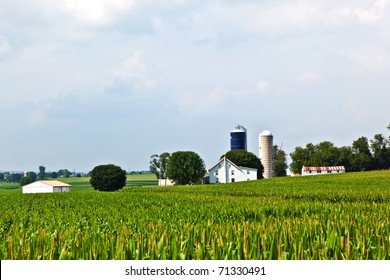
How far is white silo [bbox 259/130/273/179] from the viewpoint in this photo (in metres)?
145

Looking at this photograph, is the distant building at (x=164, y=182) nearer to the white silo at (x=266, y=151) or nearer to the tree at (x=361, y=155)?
the white silo at (x=266, y=151)

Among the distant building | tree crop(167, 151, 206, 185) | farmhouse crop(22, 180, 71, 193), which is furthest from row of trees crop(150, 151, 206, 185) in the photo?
farmhouse crop(22, 180, 71, 193)

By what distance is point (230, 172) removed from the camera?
125500 mm

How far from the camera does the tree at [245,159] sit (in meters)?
129

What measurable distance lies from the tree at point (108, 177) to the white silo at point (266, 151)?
41187 millimetres

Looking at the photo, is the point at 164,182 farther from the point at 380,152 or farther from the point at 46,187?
the point at 380,152

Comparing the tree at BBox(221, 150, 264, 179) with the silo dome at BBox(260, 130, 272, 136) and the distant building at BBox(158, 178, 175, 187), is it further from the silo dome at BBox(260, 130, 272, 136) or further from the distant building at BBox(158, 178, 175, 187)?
the distant building at BBox(158, 178, 175, 187)

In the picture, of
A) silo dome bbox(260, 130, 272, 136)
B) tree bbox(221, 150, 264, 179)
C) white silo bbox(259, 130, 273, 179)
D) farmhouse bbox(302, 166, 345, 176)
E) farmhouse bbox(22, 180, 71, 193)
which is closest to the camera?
tree bbox(221, 150, 264, 179)

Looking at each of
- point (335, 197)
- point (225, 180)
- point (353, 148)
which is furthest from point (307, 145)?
point (335, 197)

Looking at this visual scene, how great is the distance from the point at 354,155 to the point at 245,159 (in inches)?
1219

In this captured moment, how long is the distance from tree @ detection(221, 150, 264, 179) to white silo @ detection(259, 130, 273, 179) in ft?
44.6

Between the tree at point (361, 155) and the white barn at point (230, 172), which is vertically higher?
the tree at point (361, 155)

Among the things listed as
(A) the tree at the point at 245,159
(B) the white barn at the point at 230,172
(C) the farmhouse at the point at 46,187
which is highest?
(A) the tree at the point at 245,159

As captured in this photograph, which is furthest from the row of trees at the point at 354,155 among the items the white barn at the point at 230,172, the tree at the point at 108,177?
the tree at the point at 108,177
